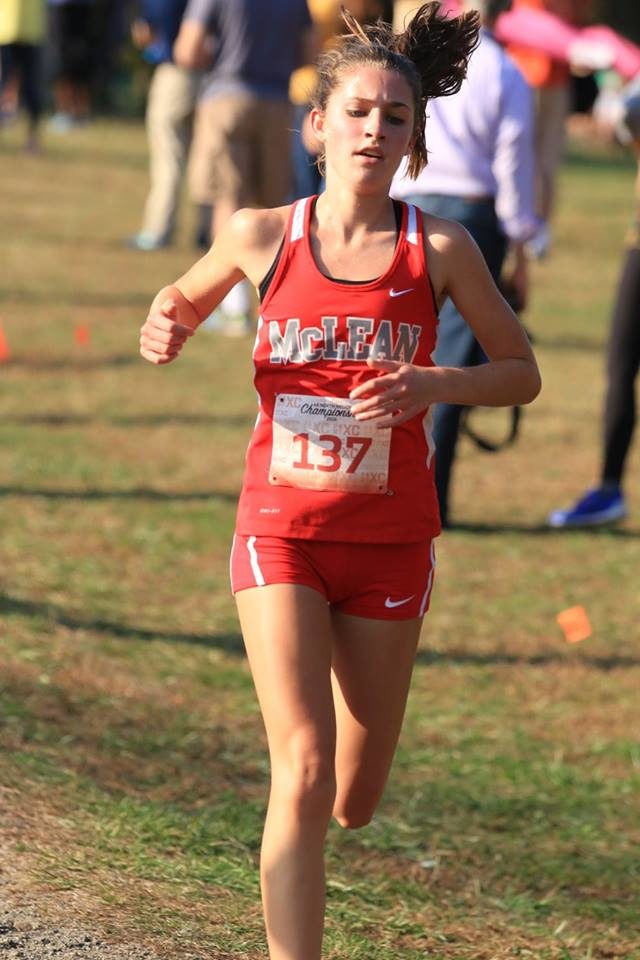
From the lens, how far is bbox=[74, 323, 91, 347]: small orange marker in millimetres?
11133

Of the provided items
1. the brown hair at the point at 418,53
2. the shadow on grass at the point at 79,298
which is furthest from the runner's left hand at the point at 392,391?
the shadow on grass at the point at 79,298

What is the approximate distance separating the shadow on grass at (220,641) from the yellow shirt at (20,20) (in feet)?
45.9

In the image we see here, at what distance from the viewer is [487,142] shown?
6707 millimetres

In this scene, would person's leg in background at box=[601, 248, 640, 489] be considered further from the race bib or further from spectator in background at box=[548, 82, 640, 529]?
the race bib

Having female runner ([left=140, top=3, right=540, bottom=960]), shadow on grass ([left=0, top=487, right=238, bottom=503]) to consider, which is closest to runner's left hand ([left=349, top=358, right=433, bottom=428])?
female runner ([left=140, top=3, right=540, bottom=960])

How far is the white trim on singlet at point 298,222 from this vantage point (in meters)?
3.44

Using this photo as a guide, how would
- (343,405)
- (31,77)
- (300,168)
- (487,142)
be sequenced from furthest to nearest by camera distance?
(31,77), (300,168), (487,142), (343,405)

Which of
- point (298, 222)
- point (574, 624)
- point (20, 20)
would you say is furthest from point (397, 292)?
point (20, 20)

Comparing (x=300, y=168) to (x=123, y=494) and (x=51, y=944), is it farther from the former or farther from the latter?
(x=51, y=944)

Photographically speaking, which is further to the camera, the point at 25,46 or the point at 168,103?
the point at 25,46

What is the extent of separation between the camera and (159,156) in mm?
14273

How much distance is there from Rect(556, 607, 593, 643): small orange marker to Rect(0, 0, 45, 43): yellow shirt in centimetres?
1395

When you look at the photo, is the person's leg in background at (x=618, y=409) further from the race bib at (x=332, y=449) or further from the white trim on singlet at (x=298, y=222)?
the race bib at (x=332, y=449)

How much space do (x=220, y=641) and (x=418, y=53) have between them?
111 inches
